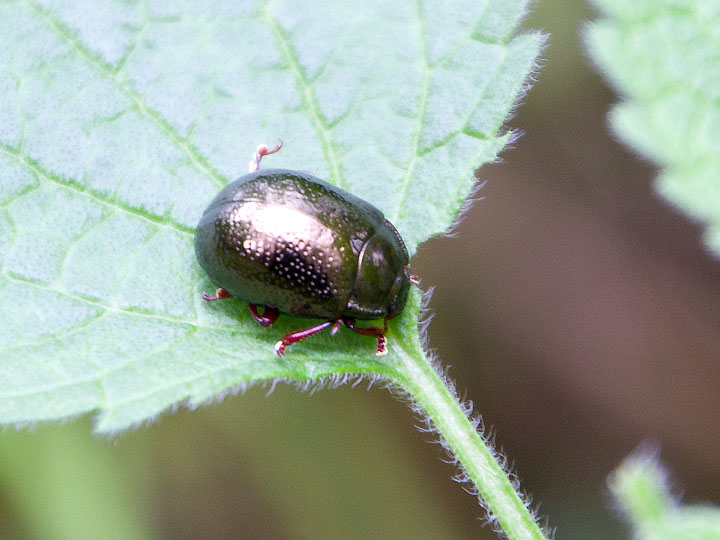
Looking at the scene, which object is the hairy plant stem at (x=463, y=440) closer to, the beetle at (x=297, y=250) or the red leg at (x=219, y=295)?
the beetle at (x=297, y=250)

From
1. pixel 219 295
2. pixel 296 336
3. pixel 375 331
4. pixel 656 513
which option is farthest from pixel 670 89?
pixel 219 295

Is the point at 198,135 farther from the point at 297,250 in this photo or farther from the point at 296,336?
the point at 296,336

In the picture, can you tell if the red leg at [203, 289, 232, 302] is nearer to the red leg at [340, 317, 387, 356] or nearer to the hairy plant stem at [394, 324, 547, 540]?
the red leg at [340, 317, 387, 356]

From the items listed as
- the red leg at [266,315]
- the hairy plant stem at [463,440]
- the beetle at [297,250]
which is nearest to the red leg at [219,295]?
the beetle at [297,250]

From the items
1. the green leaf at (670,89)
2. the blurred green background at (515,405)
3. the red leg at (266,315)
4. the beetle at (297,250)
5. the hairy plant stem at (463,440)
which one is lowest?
the blurred green background at (515,405)

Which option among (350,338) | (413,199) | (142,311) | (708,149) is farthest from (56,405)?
(708,149)

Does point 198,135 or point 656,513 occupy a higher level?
point 656,513
